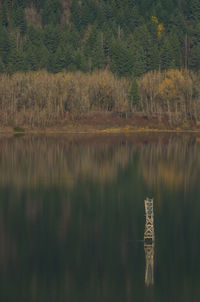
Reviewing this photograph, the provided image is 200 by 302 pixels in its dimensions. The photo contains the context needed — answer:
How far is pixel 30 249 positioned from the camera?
54188mm

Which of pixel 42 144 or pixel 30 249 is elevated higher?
pixel 42 144

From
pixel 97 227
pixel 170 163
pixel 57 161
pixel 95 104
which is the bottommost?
pixel 97 227

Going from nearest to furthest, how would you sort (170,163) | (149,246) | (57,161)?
(149,246) → (170,163) → (57,161)

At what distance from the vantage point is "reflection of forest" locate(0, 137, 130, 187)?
9512 cm

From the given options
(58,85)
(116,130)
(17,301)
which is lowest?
(17,301)

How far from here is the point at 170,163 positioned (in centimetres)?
11019

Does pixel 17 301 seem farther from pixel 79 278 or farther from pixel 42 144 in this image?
pixel 42 144

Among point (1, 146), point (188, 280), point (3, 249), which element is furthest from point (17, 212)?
point (1, 146)

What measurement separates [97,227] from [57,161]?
53062mm

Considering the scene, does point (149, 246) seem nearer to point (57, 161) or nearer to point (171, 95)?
point (57, 161)

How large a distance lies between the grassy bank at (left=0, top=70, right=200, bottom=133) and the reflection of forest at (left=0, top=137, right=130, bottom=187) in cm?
2586

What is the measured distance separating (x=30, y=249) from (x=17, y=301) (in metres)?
11.8

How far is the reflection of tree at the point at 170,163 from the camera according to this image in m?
90.7

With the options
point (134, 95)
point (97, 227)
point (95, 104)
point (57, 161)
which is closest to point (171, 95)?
point (134, 95)
